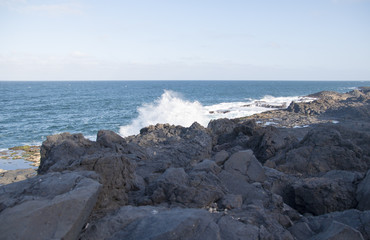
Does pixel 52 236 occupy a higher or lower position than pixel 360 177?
higher

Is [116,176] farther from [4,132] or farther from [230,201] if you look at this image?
[4,132]

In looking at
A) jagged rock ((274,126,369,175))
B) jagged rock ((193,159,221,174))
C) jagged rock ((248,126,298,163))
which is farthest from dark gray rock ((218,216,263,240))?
jagged rock ((248,126,298,163))

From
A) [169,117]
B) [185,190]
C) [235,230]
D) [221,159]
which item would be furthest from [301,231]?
[169,117]

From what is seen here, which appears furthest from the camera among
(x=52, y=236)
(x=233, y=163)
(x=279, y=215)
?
(x=233, y=163)

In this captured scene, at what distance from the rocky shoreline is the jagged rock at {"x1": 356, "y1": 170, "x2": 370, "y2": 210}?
24 millimetres

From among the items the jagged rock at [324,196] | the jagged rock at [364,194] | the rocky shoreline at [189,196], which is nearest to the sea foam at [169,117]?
the rocky shoreline at [189,196]

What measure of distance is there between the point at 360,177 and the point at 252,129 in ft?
25.1

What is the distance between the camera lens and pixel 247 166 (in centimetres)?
763

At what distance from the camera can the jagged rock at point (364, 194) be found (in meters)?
6.01

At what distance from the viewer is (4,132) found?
3031 cm

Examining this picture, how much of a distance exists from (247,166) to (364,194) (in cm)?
257

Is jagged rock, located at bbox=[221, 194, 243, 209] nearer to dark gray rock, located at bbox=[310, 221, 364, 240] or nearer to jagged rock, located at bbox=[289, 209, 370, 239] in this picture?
jagged rock, located at bbox=[289, 209, 370, 239]

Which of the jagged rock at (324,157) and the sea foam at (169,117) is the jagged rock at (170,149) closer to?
the jagged rock at (324,157)

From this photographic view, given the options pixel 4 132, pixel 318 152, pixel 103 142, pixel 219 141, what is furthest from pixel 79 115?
pixel 318 152
